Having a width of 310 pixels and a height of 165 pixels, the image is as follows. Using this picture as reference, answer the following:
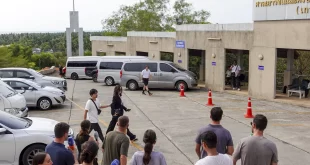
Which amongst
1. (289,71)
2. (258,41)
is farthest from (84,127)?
(289,71)

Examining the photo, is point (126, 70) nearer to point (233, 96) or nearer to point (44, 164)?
point (233, 96)

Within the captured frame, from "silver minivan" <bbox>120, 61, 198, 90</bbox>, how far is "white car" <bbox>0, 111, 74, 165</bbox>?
1593 centimetres

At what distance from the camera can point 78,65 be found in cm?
3619

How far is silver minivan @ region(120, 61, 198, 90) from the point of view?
25.0 metres

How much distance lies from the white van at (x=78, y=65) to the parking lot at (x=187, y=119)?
11815 millimetres

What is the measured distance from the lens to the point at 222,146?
6461 mm

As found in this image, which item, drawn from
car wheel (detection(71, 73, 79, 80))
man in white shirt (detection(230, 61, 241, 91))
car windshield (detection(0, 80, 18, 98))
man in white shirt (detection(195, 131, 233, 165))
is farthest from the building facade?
man in white shirt (detection(195, 131, 233, 165))

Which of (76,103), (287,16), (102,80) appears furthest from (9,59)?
(287,16)

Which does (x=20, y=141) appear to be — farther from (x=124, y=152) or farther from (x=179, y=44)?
(x=179, y=44)

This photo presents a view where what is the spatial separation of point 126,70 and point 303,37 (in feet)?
36.5

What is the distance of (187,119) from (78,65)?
22114 mm

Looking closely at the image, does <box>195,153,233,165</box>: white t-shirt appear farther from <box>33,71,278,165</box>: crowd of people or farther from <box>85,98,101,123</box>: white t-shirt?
<box>85,98,101,123</box>: white t-shirt

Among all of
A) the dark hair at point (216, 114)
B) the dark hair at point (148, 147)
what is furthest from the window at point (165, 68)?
the dark hair at point (148, 147)

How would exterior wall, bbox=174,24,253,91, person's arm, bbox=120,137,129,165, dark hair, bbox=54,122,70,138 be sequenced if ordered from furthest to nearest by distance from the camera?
exterior wall, bbox=174,24,253,91 < person's arm, bbox=120,137,129,165 < dark hair, bbox=54,122,70,138
